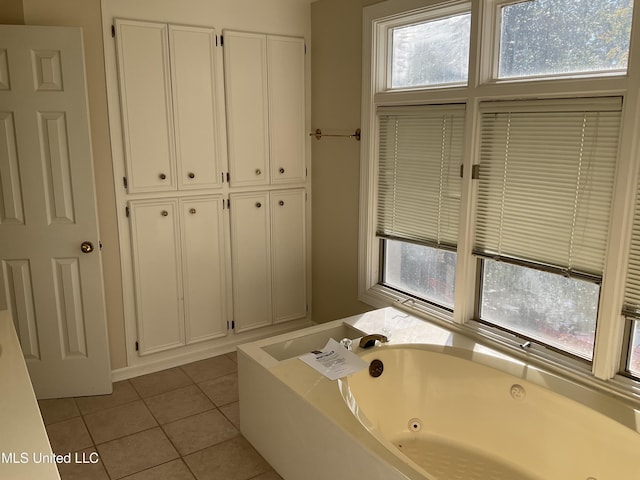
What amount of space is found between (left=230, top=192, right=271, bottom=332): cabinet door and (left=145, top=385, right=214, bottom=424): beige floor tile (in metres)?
0.66

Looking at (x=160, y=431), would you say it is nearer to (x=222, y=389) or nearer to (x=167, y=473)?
(x=167, y=473)

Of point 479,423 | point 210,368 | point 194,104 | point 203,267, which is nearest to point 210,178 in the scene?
point 194,104

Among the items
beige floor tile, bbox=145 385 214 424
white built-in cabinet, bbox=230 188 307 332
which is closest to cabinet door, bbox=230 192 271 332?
white built-in cabinet, bbox=230 188 307 332

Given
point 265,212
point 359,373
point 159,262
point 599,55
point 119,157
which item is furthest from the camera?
point 265,212

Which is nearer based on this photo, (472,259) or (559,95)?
(559,95)

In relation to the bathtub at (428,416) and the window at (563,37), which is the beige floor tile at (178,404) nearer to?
the bathtub at (428,416)

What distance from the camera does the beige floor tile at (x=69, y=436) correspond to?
272 centimetres

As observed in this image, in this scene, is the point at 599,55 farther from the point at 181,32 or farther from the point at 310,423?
the point at 181,32

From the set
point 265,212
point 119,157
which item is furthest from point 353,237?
point 119,157

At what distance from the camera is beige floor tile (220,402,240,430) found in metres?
2.95

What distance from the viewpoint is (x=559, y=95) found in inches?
90.0

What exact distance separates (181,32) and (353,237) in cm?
166

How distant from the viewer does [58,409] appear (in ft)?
10.00

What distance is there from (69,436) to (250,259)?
1543 mm
